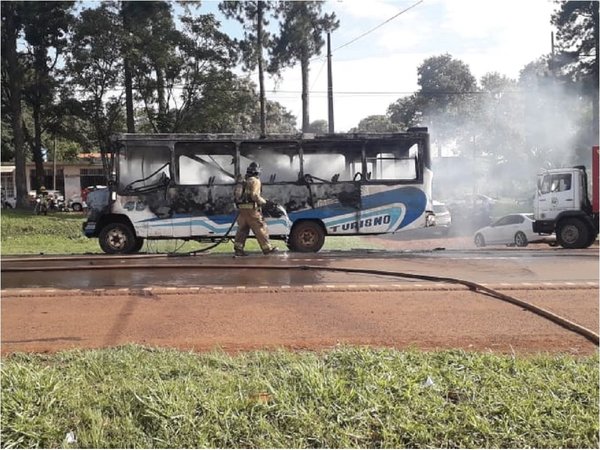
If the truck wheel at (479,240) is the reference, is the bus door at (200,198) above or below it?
above

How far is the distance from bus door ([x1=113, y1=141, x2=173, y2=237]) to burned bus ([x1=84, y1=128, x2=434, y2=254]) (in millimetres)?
23

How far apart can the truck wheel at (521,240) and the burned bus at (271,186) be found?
29.3 ft

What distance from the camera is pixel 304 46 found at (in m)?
31.2

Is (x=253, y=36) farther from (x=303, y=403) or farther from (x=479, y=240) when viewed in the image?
(x=303, y=403)

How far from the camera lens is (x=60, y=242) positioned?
874 inches

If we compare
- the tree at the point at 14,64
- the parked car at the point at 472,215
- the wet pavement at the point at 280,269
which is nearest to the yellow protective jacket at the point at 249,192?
the wet pavement at the point at 280,269

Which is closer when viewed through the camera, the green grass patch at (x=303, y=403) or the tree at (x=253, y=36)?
the green grass patch at (x=303, y=403)

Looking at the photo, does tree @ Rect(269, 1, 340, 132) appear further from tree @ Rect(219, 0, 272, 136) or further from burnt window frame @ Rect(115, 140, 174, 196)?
burnt window frame @ Rect(115, 140, 174, 196)

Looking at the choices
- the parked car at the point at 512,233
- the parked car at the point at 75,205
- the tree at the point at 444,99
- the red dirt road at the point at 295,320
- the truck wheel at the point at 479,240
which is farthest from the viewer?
the tree at the point at 444,99

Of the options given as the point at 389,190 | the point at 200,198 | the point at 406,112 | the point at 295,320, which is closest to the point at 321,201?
the point at 389,190

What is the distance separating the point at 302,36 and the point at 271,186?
18.2 m

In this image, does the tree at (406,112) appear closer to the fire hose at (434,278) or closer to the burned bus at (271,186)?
the burned bus at (271,186)

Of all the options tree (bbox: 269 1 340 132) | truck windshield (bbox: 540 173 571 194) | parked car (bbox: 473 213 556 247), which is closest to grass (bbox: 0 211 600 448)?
truck windshield (bbox: 540 173 571 194)

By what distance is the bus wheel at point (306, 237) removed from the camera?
14.8 metres
